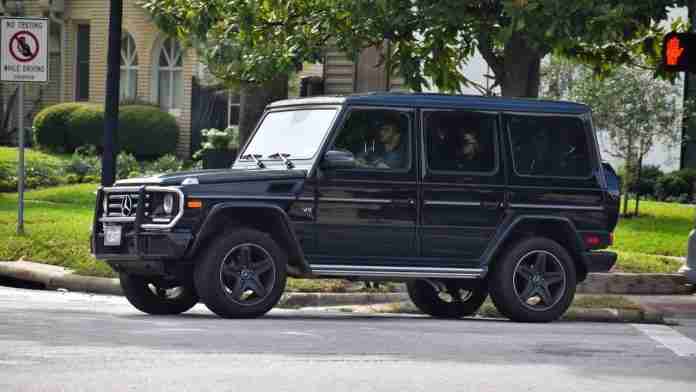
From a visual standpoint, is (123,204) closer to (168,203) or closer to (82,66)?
(168,203)

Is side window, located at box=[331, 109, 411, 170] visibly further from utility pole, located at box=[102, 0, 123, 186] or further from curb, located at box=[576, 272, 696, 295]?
utility pole, located at box=[102, 0, 123, 186]

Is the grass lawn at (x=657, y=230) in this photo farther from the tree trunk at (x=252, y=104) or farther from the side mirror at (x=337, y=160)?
the side mirror at (x=337, y=160)

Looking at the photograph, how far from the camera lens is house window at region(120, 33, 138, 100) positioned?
134 ft

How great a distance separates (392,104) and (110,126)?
5929 mm

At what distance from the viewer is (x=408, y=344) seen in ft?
37.1

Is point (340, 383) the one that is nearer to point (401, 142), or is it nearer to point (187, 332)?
point (187, 332)

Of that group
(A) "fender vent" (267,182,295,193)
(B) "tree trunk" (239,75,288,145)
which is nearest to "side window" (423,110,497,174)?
(A) "fender vent" (267,182,295,193)

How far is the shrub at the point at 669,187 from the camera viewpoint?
32.1 metres

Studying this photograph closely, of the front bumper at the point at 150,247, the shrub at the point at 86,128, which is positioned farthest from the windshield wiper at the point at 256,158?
the shrub at the point at 86,128

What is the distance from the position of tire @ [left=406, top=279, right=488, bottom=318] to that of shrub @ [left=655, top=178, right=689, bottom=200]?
17.6 metres

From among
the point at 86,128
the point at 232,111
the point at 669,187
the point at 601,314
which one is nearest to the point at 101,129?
the point at 86,128

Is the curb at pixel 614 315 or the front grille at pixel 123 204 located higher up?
the front grille at pixel 123 204

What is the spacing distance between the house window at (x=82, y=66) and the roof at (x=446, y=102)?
93.0 feet

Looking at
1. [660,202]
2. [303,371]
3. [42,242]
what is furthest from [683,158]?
[303,371]
